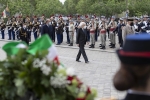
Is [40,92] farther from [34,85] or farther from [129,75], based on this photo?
[129,75]

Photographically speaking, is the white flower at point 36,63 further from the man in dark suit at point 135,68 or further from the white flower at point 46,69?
the man in dark suit at point 135,68

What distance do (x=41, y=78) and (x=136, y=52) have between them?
1007 mm

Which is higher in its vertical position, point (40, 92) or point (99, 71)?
point (40, 92)

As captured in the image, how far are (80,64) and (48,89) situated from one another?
400 inches

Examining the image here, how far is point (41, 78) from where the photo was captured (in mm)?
3062

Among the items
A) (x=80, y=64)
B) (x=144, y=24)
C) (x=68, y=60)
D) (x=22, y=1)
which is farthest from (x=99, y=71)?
(x=22, y=1)

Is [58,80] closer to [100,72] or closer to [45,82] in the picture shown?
[45,82]

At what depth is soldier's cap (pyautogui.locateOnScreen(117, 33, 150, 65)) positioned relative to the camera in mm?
2459

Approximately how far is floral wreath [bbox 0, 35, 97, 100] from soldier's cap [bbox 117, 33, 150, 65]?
2.27 feet

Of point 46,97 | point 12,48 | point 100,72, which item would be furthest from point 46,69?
point 100,72

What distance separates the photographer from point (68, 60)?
14.5m

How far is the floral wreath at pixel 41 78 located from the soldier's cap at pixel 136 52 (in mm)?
693

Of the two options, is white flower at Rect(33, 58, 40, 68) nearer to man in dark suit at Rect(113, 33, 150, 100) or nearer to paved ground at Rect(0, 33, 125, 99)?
man in dark suit at Rect(113, 33, 150, 100)

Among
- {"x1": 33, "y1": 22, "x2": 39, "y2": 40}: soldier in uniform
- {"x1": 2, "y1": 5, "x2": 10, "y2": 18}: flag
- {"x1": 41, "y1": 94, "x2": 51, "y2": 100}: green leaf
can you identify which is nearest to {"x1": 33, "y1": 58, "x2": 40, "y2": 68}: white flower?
{"x1": 41, "y1": 94, "x2": 51, "y2": 100}: green leaf
